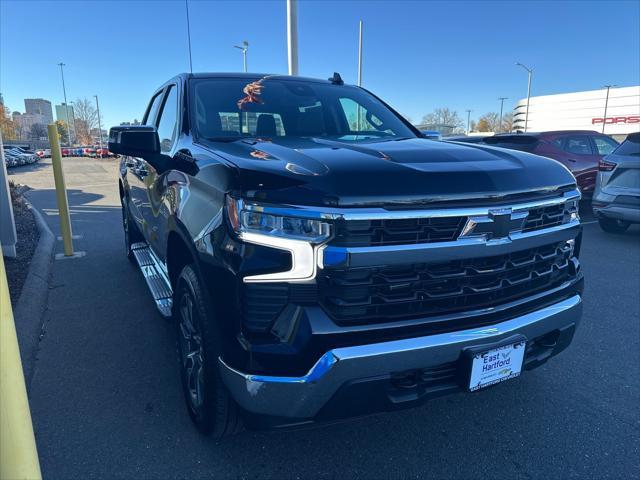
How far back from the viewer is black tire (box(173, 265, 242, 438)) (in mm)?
2020

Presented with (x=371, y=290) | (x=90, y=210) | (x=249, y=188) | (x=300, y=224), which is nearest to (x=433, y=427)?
(x=371, y=290)

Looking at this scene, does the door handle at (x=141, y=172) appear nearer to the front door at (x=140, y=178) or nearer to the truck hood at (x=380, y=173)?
the front door at (x=140, y=178)

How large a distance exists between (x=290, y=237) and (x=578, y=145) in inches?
380

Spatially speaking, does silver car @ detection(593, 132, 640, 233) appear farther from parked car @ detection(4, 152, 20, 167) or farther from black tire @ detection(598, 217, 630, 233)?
parked car @ detection(4, 152, 20, 167)

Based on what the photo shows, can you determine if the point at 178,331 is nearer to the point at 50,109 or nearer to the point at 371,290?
the point at 371,290

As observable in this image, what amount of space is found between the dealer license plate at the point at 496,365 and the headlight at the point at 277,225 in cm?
84

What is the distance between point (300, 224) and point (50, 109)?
14249 centimetres

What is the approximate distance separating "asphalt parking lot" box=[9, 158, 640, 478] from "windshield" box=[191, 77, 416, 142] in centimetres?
166

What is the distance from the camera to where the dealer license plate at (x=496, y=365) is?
6.36 feet

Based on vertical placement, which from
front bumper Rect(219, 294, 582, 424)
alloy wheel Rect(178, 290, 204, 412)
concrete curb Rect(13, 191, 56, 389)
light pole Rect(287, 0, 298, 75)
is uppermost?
light pole Rect(287, 0, 298, 75)

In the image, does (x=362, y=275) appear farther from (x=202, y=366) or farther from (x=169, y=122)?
(x=169, y=122)

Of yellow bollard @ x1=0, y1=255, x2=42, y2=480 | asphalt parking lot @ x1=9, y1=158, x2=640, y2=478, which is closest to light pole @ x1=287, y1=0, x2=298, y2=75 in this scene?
asphalt parking lot @ x1=9, y1=158, x2=640, y2=478

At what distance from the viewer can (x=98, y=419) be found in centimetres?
261

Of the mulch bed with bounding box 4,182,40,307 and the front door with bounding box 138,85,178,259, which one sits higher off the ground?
the front door with bounding box 138,85,178,259
